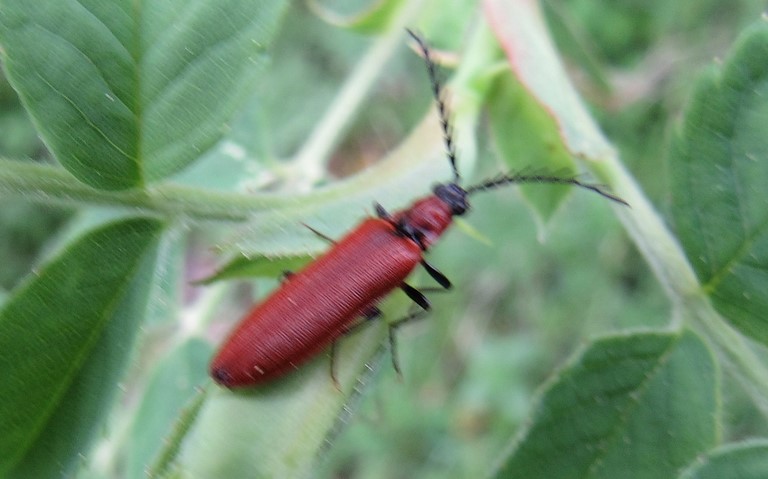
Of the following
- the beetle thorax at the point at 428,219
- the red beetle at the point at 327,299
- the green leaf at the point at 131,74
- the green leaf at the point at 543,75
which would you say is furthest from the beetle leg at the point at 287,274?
the green leaf at the point at 543,75

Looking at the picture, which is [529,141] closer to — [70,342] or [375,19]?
[375,19]

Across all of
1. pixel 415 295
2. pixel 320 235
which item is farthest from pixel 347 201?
pixel 415 295

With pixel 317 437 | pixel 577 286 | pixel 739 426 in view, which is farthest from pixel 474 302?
pixel 317 437

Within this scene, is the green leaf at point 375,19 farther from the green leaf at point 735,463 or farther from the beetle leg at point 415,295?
the green leaf at point 735,463

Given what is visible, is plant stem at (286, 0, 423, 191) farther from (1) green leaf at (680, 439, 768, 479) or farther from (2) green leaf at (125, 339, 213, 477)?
(1) green leaf at (680, 439, 768, 479)

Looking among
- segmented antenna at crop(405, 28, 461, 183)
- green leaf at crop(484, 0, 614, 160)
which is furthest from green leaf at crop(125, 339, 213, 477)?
green leaf at crop(484, 0, 614, 160)

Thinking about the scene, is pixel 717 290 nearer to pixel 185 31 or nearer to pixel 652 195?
pixel 185 31

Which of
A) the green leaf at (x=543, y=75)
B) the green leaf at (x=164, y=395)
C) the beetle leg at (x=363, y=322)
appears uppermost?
the green leaf at (x=543, y=75)
